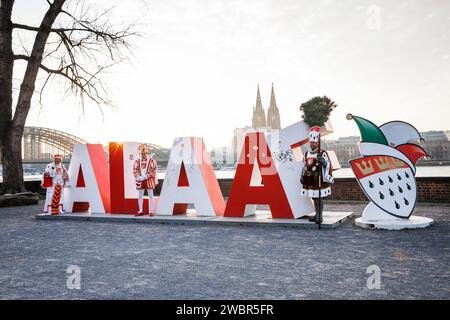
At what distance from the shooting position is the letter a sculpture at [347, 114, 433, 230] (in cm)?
861

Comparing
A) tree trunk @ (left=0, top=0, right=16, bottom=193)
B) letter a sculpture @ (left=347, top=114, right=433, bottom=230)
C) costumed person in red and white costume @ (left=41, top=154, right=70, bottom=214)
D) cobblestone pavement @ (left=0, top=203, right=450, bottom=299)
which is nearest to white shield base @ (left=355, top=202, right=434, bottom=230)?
letter a sculpture @ (left=347, top=114, right=433, bottom=230)

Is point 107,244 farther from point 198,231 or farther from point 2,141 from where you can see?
point 2,141

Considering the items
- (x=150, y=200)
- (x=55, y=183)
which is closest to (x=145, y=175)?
(x=150, y=200)

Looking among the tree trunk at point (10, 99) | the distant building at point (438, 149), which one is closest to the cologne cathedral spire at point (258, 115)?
the distant building at point (438, 149)

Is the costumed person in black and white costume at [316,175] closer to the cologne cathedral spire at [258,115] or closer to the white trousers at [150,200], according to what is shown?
the white trousers at [150,200]

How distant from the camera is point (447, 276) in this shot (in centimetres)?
459

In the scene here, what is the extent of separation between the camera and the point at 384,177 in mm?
8758

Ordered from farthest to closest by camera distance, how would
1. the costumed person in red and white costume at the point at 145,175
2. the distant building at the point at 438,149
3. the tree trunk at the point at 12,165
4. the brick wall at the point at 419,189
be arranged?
1. the distant building at the point at 438,149
2. the tree trunk at the point at 12,165
3. the brick wall at the point at 419,189
4. the costumed person in red and white costume at the point at 145,175

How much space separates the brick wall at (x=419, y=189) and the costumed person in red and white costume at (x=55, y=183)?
7.49 metres

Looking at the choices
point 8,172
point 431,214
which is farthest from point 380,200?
point 8,172

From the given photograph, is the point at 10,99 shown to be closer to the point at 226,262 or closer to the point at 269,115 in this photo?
the point at 226,262

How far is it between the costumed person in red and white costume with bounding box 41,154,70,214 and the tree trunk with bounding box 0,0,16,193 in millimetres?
7004

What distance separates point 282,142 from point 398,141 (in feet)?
9.24

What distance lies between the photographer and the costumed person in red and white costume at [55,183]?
449 inches
